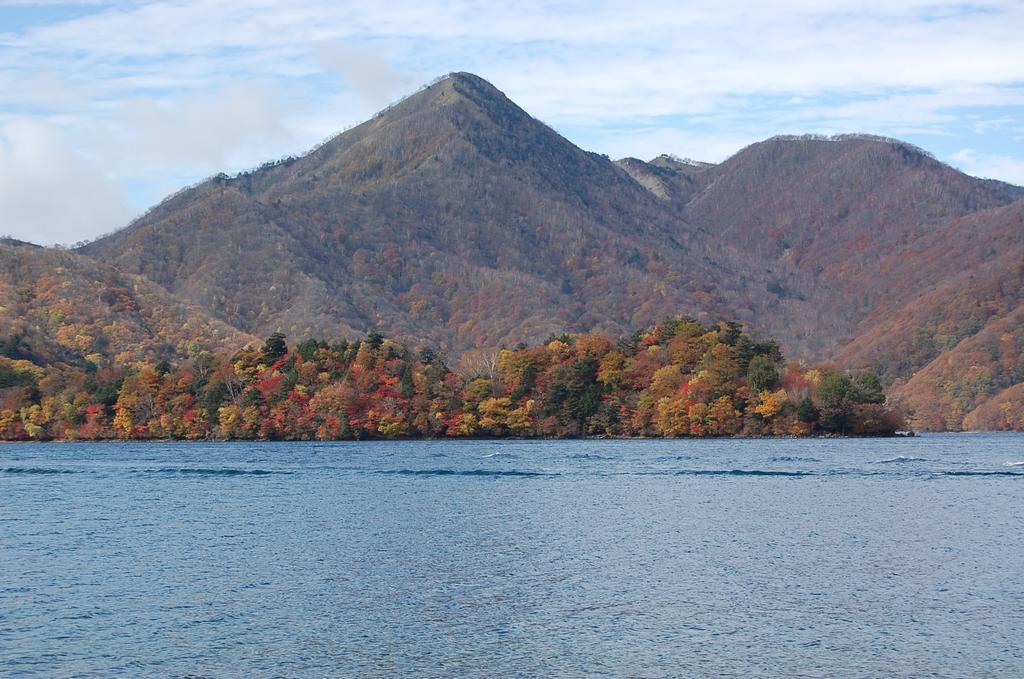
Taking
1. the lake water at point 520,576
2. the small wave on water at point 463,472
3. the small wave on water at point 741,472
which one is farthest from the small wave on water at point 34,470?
the small wave on water at point 741,472

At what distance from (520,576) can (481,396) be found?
13093 cm

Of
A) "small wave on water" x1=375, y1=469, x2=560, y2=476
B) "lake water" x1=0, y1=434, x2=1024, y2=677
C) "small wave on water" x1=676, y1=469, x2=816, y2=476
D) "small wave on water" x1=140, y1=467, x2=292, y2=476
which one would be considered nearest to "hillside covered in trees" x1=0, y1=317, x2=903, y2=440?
"small wave on water" x1=676, y1=469, x2=816, y2=476

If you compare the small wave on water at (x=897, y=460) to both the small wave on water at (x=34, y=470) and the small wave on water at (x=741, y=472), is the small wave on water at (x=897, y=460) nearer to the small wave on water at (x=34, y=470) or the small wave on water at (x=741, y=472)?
the small wave on water at (x=741, y=472)

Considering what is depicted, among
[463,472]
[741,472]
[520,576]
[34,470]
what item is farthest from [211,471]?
[520,576]

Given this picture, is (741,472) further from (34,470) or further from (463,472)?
(34,470)

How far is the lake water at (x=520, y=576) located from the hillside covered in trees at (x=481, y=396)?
71351mm

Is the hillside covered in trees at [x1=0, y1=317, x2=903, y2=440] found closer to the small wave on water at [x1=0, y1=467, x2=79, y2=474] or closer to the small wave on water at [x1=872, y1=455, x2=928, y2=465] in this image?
the small wave on water at [x1=872, y1=455, x2=928, y2=465]

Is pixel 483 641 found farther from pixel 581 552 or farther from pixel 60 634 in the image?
pixel 581 552

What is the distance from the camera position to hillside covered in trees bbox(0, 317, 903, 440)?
168375 mm

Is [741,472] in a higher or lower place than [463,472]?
higher

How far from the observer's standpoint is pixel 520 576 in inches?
1901

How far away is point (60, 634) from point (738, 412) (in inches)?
5397

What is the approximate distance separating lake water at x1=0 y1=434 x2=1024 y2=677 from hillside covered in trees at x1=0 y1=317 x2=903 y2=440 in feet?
234

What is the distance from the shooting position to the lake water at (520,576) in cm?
3562
